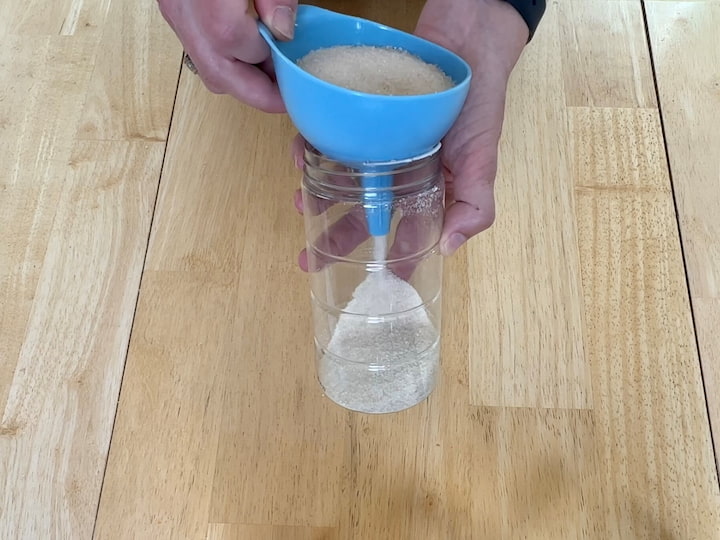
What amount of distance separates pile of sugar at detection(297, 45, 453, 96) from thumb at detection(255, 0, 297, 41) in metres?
0.02

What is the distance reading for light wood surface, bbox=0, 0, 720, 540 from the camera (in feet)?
1.98

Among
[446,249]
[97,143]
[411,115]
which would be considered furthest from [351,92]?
[97,143]

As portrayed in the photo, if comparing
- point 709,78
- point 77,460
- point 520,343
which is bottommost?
point 77,460

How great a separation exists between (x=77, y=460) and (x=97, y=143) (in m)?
0.36

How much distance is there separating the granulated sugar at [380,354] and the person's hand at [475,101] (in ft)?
0.25

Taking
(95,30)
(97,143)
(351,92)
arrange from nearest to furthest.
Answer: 1. (351,92)
2. (97,143)
3. (95,30)

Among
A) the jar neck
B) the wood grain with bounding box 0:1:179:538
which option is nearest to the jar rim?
the jar neck

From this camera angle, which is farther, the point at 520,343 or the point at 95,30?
the point at 95,30

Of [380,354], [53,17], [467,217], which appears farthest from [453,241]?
[53,17]

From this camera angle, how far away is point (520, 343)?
69 cm

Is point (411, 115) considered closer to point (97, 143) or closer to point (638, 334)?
point (638, 334)

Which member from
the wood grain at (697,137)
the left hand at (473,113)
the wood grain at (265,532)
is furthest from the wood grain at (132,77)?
the wood grain at (697,137)

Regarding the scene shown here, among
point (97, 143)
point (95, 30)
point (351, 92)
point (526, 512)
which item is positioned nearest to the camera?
point (351, 92)

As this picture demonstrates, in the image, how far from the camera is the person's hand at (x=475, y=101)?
619 mm
